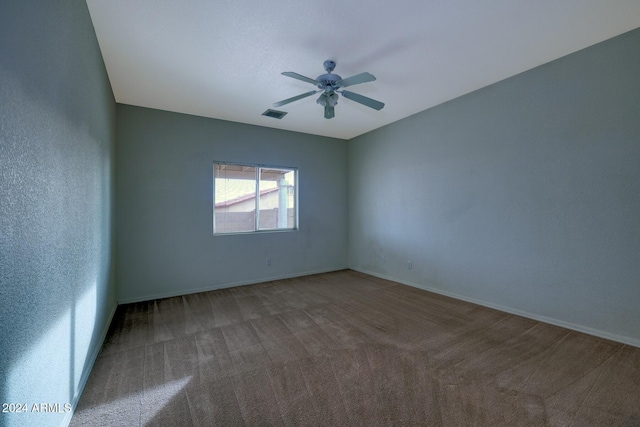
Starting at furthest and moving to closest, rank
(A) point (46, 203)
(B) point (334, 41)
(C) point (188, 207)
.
Answer: 1. (C) point (188, 207)
2. (B) point (334, 41)
3. (A) point (46, 203)

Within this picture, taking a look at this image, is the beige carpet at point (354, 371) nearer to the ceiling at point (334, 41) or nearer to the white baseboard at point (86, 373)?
the white baseboard at point (86, 373)

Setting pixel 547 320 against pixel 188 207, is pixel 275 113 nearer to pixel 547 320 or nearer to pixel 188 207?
pixel 188 207

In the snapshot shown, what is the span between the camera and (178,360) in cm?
228

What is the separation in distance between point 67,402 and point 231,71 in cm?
305

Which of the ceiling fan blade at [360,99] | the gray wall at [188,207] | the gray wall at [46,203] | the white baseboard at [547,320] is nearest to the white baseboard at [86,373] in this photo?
the gray wall at [46,203]

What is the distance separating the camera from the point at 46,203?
4.24ft

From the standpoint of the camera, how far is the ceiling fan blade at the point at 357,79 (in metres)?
2.40

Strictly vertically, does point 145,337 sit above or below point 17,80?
below

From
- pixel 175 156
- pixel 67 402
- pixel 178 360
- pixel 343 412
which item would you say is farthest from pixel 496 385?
pixel 175 156

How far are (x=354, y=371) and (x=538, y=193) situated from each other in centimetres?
281

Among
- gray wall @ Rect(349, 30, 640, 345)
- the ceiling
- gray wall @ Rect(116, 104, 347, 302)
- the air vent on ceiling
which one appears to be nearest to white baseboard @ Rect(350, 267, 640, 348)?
gray wall @ Rect(349, 30, 640, 345)

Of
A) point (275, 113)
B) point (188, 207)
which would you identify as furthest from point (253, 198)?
point (275, 113)

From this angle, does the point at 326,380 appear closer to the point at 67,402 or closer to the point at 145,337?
the point at 67,402

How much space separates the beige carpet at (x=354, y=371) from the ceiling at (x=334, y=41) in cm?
281
